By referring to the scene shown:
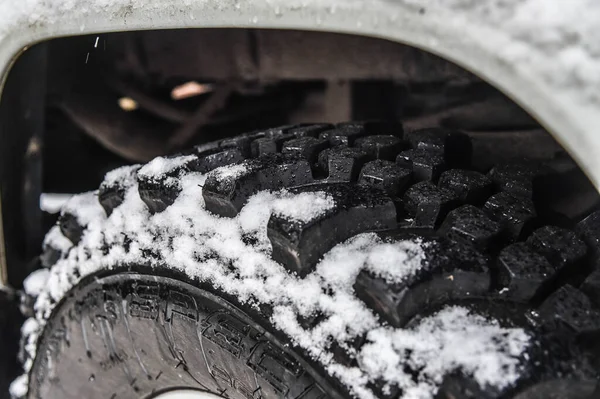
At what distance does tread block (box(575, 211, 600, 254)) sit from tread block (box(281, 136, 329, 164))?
408 millimetres

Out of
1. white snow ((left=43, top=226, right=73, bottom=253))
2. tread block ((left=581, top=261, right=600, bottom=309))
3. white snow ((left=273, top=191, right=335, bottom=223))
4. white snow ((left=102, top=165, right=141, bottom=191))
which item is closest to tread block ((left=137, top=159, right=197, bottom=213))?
white snow ((left=102, top=165, right=141, bottom=191))

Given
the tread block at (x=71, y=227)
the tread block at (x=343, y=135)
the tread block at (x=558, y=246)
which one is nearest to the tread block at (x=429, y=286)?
the tread block at (x=558, y=246)

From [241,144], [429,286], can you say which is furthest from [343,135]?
[429,286]

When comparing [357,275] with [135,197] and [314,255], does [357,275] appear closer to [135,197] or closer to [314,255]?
[314,255]

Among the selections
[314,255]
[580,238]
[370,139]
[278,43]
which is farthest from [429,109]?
[314,255]

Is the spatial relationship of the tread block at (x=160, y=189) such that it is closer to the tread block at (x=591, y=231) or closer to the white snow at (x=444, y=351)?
the white snow at (x=444, y=351)

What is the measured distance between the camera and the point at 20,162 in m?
1.20

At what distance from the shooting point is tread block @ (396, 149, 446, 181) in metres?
0.87

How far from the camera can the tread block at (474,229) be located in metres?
0.72

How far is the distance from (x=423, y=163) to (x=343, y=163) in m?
0.13

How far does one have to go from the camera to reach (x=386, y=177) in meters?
0.82

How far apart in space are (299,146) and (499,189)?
33cm

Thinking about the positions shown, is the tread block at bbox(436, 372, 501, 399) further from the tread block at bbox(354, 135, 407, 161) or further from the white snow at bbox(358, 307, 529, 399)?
the tread block at bbox(354, 135, 407, 161)

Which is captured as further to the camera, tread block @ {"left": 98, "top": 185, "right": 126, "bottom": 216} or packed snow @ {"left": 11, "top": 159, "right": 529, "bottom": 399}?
tread block @ {"left": 98, "top": 185, "right": 126, "bottom": 216}
